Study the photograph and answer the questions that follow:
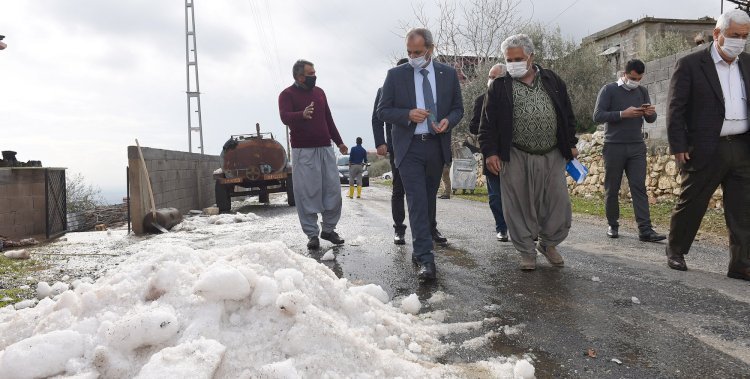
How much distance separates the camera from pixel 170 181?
1123cm

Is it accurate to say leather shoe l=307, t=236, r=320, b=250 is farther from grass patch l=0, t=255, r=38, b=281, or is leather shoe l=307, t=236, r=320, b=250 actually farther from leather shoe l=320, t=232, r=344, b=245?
grass patch l=0, t=255, r=38, b=281

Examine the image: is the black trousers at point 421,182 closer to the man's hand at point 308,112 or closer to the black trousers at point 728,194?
the man's hand at point 308,112

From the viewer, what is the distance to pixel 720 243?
5.80 m

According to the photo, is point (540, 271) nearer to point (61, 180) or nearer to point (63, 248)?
point (63, 248)

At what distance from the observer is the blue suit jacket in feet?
14.7

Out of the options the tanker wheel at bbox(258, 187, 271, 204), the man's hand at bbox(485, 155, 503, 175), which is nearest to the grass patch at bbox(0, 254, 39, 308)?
the man's hand at bbox(485, 155, 503, 175)

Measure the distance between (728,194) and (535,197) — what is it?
1486 millimetres

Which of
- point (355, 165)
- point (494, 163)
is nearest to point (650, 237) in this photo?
point (494, 163)

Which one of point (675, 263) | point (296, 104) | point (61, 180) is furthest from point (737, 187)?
point (61, 180)

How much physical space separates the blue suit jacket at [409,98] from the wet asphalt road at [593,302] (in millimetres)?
1122

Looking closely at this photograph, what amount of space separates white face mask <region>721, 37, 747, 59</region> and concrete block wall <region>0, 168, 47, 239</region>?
959cm

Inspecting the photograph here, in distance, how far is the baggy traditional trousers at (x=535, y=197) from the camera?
4.39m

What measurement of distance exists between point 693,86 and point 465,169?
43.7 feet

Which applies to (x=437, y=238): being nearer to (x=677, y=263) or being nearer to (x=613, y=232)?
(x=613, y=232)
